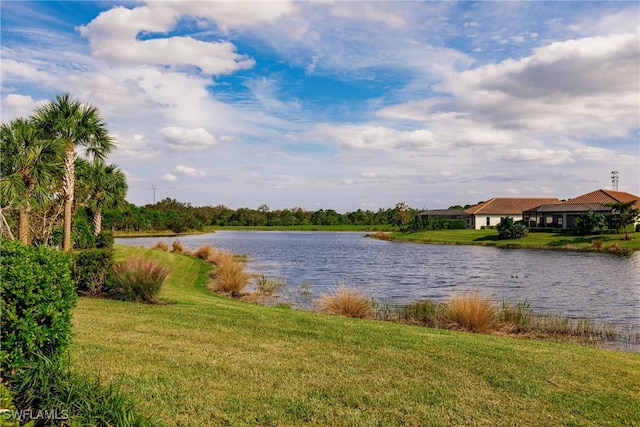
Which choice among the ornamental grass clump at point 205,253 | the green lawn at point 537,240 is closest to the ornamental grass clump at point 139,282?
the ornamental grass clump at point 205,253

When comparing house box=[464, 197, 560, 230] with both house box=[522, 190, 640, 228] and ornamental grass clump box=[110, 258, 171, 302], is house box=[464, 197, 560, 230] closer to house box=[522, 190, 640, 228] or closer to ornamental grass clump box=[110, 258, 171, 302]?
house box=[522, 190, 640, 228]

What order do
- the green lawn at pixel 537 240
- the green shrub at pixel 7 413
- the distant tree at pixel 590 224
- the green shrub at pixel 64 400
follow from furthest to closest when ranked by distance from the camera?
the distant tree at pixel 590 224
the green lawn at pixel 537 240
the green shrub at pixel 64 400
the green shrub at pixel 7 413

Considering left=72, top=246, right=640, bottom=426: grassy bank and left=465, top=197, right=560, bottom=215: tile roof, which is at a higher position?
left=465, top=197, right=560, bottom=215: tile roof

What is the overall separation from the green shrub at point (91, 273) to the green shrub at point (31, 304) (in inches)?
357

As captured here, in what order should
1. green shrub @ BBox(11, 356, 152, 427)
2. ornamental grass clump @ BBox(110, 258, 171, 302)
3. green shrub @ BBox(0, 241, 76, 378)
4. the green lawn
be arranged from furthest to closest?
the green lawn
ornamental grass clump @ BBox(110, 258, 171, 302)
green shrub @ BBox(0, 241, 76, 378)
green shrub @ BBox(11, 356, 152, 427)

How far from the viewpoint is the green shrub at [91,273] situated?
13.9 meters

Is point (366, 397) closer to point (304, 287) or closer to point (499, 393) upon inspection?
point (499, 393)

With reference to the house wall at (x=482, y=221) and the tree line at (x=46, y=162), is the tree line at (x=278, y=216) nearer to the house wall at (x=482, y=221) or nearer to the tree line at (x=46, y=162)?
the house wall at (x=482, y=221)

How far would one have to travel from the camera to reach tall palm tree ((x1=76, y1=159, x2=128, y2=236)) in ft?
108

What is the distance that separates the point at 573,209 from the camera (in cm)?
6888

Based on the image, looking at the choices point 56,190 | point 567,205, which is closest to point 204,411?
point 56,190

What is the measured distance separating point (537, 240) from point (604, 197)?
916 inches

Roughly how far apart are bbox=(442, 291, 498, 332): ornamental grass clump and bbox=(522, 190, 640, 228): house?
61.7 m

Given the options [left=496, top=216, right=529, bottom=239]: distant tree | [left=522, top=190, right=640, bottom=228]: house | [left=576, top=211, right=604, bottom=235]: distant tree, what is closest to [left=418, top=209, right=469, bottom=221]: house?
[left=522, top=190, right=640, bottom=228]: house
